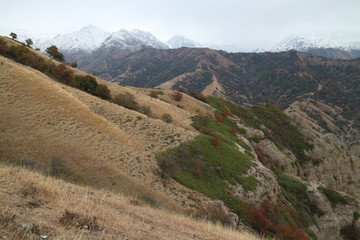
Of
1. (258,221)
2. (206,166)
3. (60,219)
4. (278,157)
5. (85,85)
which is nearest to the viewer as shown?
(60,219)

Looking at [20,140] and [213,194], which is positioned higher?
[20,140]

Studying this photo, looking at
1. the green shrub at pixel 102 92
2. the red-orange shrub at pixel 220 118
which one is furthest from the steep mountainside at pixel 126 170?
the red-orange shrub at pixel 220 118

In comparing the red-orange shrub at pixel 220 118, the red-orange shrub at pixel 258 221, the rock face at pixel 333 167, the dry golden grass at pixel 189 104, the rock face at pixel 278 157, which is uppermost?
the dry golden grass at pixel 189 104

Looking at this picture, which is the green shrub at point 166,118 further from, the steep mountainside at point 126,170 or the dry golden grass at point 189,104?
the dry golden grass at point 189,104

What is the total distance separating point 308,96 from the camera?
18438 cm

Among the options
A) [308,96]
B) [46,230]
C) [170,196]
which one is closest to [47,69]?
[170,196]

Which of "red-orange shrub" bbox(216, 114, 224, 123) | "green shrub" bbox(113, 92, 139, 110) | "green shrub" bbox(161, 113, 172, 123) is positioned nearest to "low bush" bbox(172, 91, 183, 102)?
"red-orange shrub" bbox(216, 114, 224, 123)

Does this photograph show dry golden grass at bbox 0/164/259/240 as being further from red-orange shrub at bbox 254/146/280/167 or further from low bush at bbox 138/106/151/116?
Result: red-orange shrub at bbox 254/146/280/167

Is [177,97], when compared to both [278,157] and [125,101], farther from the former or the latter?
[278,157]

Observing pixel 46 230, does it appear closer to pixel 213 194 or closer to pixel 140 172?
pixel 140 172

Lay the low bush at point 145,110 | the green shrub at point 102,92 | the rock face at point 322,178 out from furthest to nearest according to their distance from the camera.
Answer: the low bush at point 145,110 < the green shrub at point 102,92 < the rock face at point 322,178

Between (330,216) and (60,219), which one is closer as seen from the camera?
(60,219)

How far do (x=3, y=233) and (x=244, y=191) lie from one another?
2251 cm

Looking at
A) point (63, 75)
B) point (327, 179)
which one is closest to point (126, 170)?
point (63, 75)
